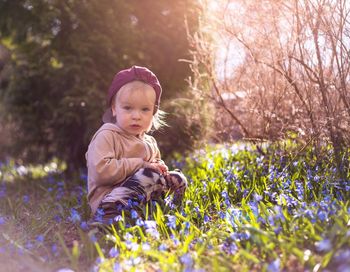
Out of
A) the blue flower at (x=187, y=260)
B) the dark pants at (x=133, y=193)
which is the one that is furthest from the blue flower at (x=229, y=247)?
the dark pants at (x=133, y=193)

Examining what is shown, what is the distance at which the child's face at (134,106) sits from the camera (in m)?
3.47

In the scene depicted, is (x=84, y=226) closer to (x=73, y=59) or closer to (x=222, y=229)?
(x=222, y=229)

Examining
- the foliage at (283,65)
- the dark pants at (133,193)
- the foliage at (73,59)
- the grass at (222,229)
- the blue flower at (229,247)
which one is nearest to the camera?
the grass at (222,229)

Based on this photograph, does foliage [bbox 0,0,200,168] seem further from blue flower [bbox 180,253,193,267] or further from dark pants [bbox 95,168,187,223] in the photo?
blue flower [bbox 180,253,193,267]

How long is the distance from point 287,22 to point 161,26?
252cm

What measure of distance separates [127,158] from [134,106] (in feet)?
1.29

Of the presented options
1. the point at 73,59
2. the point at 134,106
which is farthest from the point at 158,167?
the point at 73,59

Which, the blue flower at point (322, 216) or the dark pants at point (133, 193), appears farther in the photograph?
the dark pants at point (133, 193)

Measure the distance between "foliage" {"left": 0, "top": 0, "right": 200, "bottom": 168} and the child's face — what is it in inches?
83.7

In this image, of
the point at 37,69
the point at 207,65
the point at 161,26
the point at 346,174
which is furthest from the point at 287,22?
the point at 37,69

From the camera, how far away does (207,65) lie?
4891 mm

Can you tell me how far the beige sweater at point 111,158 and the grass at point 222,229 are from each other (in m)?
0.31

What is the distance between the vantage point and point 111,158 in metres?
3.38

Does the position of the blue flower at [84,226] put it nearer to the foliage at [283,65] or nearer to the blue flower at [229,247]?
the blue flower at [229,247]
